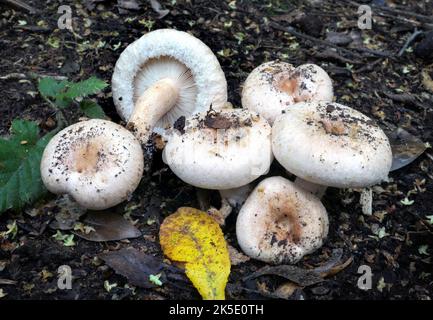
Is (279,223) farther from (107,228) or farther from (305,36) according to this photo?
(305,36)

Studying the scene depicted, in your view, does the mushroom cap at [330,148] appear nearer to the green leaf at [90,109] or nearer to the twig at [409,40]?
the green leaf at [90,109]

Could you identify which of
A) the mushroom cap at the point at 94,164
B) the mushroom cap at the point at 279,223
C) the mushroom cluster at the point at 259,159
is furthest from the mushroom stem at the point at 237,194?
the mushroom cap at the point at 94,164

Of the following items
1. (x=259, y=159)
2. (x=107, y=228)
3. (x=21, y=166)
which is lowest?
(x=107, y=228)

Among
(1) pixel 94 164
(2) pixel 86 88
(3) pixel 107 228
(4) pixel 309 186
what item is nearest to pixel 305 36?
(4) pixel 309 186

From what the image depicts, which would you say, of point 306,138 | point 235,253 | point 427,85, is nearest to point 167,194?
point 235,253
